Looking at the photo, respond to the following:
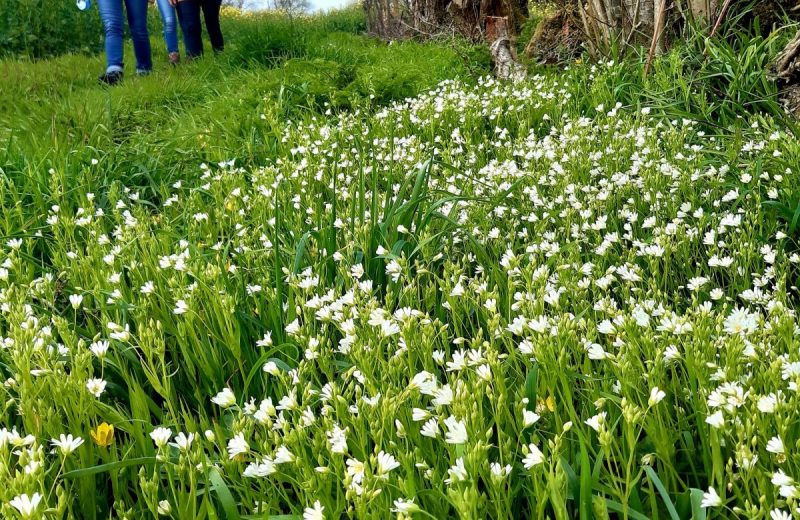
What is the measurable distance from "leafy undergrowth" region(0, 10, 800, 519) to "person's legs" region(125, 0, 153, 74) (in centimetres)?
325

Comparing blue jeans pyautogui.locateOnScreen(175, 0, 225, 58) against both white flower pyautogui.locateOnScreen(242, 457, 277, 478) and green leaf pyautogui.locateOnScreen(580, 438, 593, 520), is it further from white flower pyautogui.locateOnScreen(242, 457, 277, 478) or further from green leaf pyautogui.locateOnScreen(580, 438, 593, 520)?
green leaf pyautogui.locateOnScreen(580, 438, 593, 520)

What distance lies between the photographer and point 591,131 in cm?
407

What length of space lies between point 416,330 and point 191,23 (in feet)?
26.0

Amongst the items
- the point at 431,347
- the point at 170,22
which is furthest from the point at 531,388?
the point at 170,22

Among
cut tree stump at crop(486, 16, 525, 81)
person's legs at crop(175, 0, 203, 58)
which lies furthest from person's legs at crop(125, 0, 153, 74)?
cut tree stump at crop(486, 16, 525, 81)

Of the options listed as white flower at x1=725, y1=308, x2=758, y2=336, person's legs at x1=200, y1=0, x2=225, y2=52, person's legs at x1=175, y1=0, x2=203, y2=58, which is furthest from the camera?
person's legs at x1=200, y1=0, x2=225, y2=52

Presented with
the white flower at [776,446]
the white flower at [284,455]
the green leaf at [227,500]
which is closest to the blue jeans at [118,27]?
the green leaf at [227,500]

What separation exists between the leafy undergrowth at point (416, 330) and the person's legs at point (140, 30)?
128 inches

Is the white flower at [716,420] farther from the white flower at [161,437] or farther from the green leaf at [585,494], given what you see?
the white flower at [161,437]

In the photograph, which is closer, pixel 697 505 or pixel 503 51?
pixel 697 505

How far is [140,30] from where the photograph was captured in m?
7.34

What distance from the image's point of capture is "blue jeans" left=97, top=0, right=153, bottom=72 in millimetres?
7023

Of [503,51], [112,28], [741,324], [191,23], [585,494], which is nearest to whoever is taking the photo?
[585,494]

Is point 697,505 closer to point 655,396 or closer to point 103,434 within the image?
point 655,396
